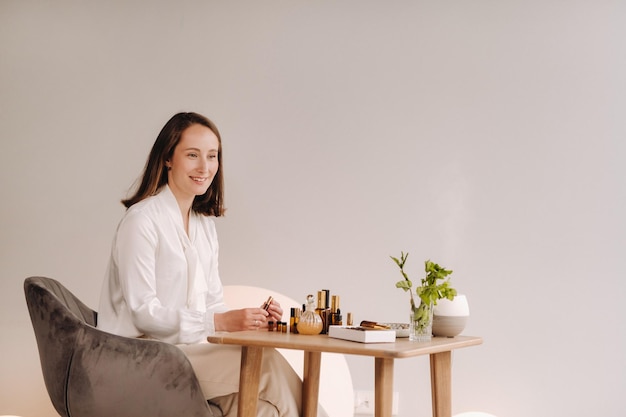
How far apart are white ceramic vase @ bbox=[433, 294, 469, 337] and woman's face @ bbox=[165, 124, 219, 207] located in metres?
0.82

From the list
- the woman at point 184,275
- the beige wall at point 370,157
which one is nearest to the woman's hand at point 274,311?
the woman at point 184,275

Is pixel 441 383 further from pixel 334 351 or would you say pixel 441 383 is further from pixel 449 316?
pixel 334 351

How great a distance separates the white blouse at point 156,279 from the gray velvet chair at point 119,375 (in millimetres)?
172

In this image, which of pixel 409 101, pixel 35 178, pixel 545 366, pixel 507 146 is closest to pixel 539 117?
pixel 507 146

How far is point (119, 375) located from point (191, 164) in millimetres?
728

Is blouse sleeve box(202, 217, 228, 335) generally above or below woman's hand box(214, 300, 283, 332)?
above

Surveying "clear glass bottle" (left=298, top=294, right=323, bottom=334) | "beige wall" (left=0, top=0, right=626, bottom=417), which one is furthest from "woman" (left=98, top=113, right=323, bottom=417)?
"beige wall" (left=0, top=0, right=626, bottom=417)

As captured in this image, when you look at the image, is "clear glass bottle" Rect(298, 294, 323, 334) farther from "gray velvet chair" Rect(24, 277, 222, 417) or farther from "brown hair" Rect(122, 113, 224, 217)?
"brown hair" Rect(122, 113, 224, 217)

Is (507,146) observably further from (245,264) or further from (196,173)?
(196,173)

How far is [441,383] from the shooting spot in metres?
2.10

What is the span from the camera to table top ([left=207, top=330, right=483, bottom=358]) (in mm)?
1653

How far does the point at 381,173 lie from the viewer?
324cm

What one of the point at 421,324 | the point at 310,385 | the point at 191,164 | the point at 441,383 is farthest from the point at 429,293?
the point at 191,164

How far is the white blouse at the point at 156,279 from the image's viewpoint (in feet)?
6.75
